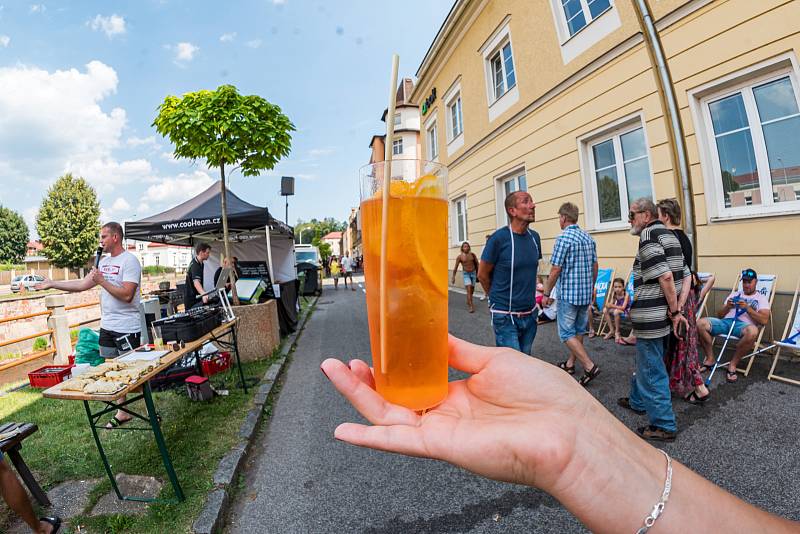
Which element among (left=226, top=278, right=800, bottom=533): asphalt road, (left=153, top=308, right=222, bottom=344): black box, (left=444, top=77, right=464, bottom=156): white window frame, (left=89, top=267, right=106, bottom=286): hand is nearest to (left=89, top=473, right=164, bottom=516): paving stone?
(left=226, top=278, right=800, bottom=533): asphalt road

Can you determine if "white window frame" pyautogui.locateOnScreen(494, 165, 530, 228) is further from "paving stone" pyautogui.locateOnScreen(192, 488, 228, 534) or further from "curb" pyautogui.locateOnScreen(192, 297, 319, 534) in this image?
"paving stone" pyautogui.locateOnScreen(192, 488, 228, 534)

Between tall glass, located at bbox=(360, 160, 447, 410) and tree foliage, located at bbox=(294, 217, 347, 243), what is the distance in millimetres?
89026

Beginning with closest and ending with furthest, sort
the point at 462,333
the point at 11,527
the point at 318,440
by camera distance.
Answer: the point at 11,527
the point at 318,440
the point at 462,333

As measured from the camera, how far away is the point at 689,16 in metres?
5.58

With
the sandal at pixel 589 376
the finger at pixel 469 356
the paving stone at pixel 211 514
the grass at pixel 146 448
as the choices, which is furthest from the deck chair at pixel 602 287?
the paving stone at pixel 211 514

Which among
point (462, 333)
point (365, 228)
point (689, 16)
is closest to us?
point (365, 228)

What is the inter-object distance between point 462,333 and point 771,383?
14.1 ft

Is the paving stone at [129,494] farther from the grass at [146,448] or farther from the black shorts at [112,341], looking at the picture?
the black shorts at [112,341]

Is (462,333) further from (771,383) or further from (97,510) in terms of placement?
(97,510)

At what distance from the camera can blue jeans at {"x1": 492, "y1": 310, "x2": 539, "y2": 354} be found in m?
3.65

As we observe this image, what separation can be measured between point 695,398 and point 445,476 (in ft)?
8.88

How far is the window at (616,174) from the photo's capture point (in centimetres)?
663

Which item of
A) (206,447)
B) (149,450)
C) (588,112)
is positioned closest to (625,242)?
(588,112)

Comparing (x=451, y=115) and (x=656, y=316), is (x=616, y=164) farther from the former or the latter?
(x=451, y=115)
